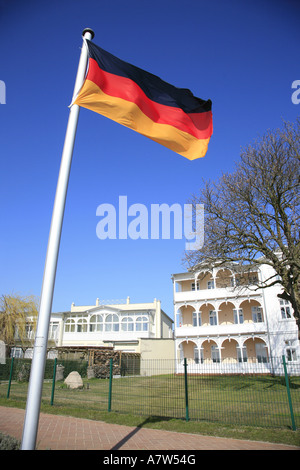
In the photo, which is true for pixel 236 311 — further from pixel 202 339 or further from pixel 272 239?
pixel 272 239

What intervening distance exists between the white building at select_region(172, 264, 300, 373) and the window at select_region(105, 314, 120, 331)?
438 inches

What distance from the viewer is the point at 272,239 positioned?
17.8m

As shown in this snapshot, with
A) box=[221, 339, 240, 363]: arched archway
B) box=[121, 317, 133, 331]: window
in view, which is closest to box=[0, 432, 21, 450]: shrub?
box=[221, 339, 240, 363]: arched archway

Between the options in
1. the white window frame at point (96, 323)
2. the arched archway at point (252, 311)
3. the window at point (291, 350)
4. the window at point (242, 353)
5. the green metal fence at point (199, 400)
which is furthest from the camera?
the white window frame at point (96, 323)

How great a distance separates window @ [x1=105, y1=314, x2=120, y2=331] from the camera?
153 feet

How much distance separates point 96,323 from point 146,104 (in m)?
44.8

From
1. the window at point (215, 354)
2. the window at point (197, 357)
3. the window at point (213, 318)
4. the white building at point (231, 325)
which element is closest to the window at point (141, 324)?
the white building at point (231, 325)

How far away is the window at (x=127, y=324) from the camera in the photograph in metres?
46.0

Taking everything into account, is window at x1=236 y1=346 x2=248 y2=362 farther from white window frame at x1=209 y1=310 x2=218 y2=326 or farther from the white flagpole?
the white flagpole

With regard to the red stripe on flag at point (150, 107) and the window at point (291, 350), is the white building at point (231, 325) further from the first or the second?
the red stripe on flag at point (150, 107)

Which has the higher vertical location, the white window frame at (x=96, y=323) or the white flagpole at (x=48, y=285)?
Answer: the white window frame at (x=96, y=323)

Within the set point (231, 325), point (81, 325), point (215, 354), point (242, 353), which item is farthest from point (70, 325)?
point (242, 353)

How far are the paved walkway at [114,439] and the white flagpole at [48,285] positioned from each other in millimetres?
3076
